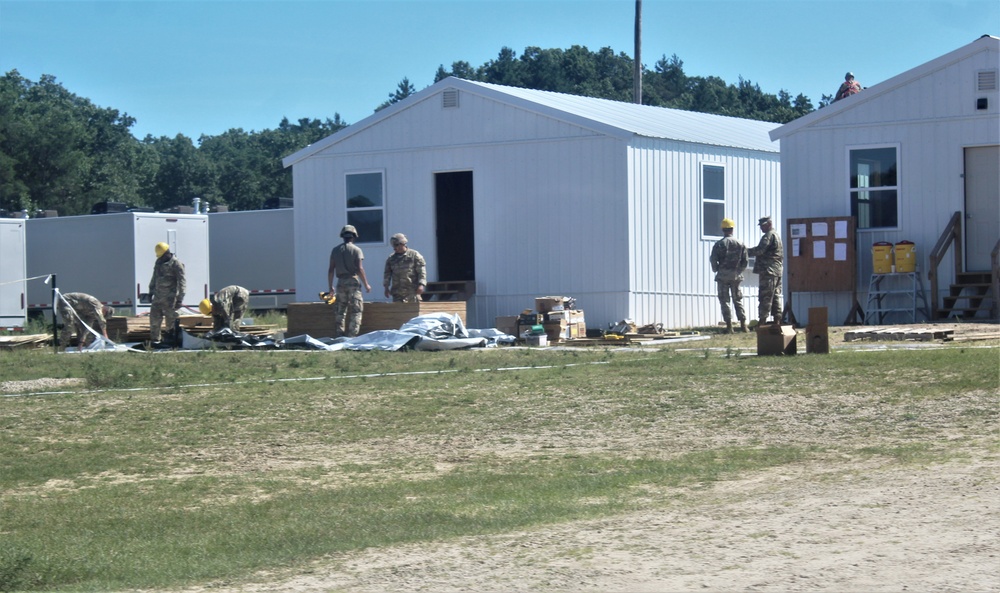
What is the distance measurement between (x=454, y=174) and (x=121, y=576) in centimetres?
1880

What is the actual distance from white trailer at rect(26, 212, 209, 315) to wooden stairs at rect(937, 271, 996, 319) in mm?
16651

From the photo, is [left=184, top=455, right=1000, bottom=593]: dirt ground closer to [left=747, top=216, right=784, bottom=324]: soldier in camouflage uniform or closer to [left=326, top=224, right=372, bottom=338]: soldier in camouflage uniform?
[left=747, top=216, right=784, bottom=324]: soldier in camouflage uniform

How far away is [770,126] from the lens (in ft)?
110

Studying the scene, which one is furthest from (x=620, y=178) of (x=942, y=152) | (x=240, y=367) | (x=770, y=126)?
(x=770, y=126)

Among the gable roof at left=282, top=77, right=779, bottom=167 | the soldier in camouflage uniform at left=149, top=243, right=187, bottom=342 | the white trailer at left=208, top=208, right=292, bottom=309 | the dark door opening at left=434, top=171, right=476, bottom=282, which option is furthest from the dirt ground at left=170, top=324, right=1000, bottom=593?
the white trailer at left=208, top=208, right=292, bottom=309

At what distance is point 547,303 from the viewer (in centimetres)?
2216

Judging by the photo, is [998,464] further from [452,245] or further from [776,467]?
[452,245]

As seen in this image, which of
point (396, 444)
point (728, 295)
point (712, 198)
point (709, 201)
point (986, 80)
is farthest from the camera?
point (712, 198)

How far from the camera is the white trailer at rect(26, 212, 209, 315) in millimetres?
31062

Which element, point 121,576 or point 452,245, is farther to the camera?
point 452,245

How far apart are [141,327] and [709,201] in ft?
35.4

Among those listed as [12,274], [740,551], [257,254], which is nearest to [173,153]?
[257,254]

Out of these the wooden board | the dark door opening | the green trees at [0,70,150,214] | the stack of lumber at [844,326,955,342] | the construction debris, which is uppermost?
the green trees at [0,70,150,214]

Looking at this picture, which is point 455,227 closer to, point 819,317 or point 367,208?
point 367,208
